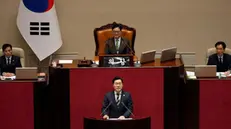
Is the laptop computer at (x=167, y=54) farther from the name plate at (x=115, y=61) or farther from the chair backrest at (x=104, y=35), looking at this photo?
the chair backrest at (x=104, y=35)

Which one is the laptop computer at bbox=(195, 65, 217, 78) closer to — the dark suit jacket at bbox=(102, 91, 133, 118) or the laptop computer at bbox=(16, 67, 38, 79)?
the dark suit jacket at bbox=(102, 91, 133, 118)

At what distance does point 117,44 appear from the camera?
7.60 m

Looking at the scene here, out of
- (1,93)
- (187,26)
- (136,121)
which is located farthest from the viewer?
(187,26)

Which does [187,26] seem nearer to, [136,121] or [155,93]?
[155,93]

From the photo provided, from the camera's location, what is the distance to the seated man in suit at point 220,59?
7.70m

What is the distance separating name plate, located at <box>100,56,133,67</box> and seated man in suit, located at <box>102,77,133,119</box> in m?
0.45

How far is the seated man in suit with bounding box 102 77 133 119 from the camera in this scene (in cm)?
621

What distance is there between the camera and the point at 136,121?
17.0 feet

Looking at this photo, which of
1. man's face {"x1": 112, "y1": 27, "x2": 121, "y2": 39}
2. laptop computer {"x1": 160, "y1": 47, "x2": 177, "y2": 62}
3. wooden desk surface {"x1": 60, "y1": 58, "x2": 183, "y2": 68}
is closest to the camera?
wooden desk surface {"x1": 60, "y1": 58, "x2": 183, "y2": 68}

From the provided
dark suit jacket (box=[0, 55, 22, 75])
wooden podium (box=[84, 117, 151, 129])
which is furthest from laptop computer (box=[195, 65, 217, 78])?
dark suit jacket (box=[0, 55, 22, 75])

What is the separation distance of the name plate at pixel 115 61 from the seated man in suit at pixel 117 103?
0.45 meters

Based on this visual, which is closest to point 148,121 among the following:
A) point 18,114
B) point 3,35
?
point 18,114

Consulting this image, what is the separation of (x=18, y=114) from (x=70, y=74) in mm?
827

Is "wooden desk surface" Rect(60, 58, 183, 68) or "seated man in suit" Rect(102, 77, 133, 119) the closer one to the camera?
"seated man in suit" Rect(102, 77, 133, 119)
